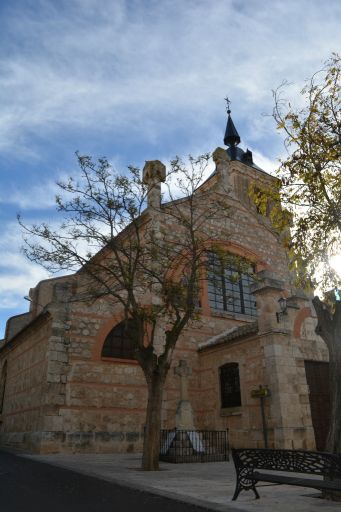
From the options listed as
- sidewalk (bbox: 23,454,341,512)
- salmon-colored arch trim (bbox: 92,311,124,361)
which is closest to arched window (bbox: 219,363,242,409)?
salmon-colored arch trim (bbox: 92,311,124,361)

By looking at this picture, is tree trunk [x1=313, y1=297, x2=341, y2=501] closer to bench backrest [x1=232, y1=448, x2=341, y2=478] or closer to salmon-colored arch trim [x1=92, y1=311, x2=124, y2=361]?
bench backrest [x1=232, y1=448, x2=341, y2=478]

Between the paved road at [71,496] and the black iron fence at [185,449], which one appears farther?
the black iron fence at [185,449]

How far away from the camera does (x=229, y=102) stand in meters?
33.5

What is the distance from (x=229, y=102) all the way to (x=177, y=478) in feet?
102

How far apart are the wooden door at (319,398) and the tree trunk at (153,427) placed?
5.24m

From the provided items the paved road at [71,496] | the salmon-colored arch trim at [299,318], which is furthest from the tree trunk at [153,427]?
the salmon-colored arch trim at [299,318]

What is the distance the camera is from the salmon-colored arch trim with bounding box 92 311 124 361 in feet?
45.4

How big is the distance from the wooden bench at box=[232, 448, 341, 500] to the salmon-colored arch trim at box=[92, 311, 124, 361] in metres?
8.56

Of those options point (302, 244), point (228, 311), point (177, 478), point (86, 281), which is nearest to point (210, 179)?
point (228, 311)

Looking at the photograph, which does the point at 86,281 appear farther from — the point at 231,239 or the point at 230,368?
the point at 231,239

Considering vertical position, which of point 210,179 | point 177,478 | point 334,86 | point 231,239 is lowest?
point 177,478

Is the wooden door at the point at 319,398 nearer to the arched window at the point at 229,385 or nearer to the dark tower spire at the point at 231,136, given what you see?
the arched window at the point at 229,385

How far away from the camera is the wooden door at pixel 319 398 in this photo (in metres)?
12.0

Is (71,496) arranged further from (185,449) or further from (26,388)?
(26,388)
